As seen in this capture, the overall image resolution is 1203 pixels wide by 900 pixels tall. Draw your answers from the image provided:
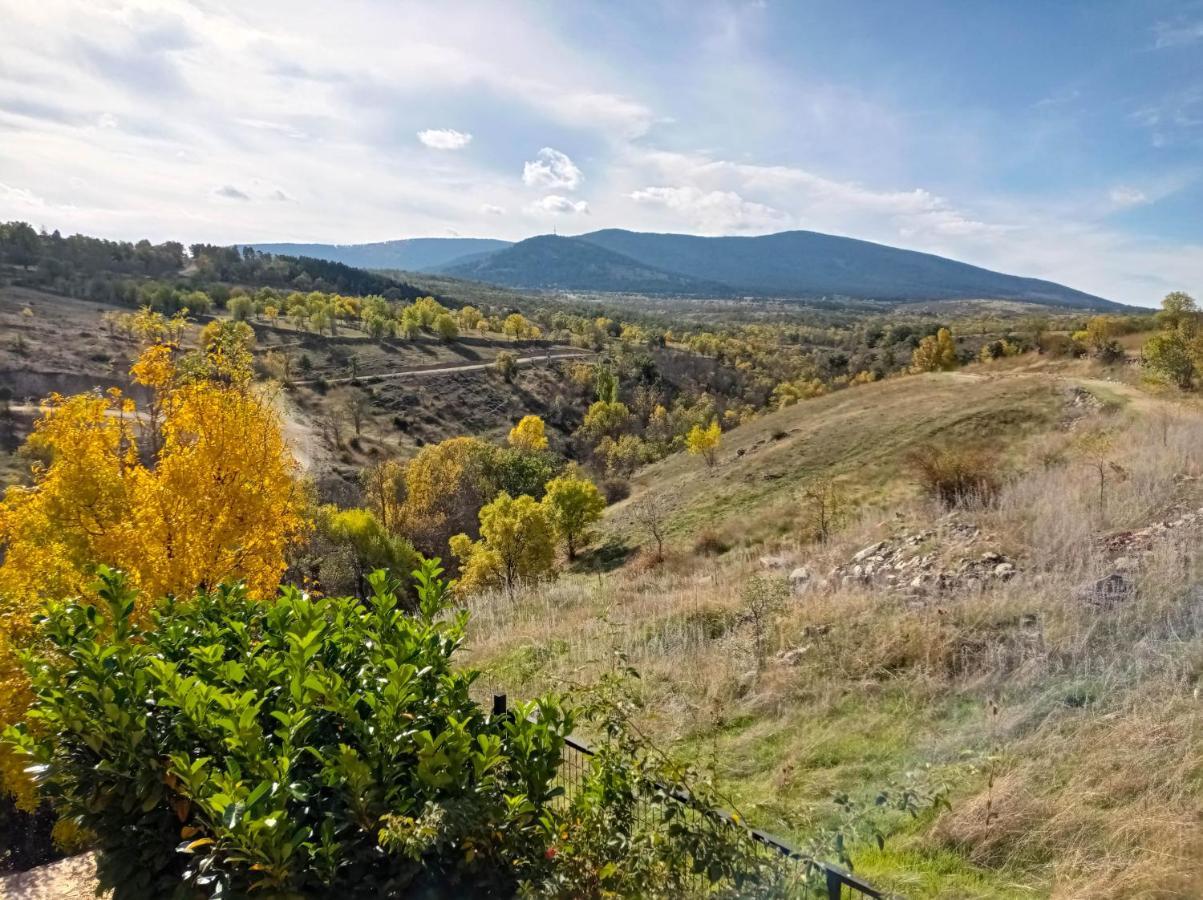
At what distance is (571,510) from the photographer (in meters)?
33.2

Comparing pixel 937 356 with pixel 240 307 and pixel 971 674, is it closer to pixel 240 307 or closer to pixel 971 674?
pixel 971 674

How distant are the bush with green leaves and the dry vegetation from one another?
1.71m

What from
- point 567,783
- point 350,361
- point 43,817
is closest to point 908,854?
point 567,783

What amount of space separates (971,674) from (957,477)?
13545mm

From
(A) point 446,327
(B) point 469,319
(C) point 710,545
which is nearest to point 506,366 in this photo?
(A) point 446,327

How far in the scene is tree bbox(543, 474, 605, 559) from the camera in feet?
108

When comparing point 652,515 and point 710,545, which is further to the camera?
point 652,515

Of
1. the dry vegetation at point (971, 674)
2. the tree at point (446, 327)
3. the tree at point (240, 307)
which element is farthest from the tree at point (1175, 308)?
the tree at point (240, 307)

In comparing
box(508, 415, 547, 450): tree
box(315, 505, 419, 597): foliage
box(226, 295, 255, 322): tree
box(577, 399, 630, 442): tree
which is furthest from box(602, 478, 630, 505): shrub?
box(226, 295, 255, 322): tree

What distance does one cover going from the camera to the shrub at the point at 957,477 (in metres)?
17.4

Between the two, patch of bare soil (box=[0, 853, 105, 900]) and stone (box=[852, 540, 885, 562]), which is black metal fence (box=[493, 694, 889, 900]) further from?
stone (box=[852, 540, 885, 562])

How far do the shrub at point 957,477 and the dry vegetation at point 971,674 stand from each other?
5.22ft

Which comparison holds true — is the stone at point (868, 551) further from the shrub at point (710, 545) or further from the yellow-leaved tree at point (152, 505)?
the yellow-leaved tree at point (152, 505)

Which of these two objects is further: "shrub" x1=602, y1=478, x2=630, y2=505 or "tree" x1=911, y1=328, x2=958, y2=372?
"tree" x1=911, y1=328, x2=958, y2=372
